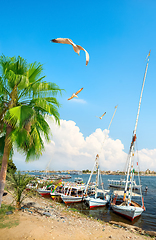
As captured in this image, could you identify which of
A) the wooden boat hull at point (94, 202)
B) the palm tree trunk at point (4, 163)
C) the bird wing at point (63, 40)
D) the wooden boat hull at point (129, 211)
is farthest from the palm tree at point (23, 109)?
the wooden boat hull at point (94, 202)

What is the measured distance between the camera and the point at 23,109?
611 centimetres

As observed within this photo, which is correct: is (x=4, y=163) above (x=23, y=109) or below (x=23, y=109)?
below

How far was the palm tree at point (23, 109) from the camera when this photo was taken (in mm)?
6031

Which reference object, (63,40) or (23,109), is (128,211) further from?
(63,40)

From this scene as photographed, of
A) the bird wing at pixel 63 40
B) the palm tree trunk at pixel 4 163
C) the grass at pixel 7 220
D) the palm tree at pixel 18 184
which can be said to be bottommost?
the grass at pixel 7 220

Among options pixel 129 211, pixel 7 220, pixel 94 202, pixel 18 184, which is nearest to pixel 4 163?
pixel 7 220

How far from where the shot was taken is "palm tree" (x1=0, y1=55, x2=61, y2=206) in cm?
603

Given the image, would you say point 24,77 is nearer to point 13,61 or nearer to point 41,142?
point 13,61

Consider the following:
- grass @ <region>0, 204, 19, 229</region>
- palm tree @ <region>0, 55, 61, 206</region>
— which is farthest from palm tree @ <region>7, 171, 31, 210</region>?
palm tree @ <region>0, 55, 61, 206</region>

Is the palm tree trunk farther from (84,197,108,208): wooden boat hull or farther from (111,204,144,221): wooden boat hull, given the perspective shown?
(84,197,108,208): wooden boat hull

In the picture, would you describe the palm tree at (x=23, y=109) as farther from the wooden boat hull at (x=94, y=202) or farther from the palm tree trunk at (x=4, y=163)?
the wooden boat hull at (x=94, y=202)

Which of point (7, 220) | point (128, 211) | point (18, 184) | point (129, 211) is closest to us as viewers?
point (7, 220)

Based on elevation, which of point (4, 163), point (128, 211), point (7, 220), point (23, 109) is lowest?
point (128, 211)

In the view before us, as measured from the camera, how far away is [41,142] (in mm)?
7043
